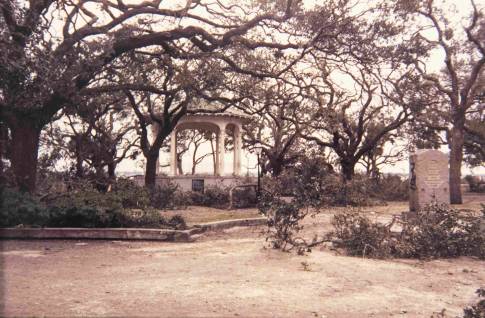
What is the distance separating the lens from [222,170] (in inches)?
1094

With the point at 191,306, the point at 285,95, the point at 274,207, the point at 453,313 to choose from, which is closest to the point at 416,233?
the point at 274,207

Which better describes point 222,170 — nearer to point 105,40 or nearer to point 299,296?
point 105,40

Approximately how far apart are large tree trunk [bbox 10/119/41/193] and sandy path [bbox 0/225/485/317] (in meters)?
2.84

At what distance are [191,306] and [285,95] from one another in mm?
19484

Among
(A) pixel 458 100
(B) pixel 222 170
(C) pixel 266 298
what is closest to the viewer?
(C) pixel 266 298

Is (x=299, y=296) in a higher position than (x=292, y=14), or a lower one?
lower

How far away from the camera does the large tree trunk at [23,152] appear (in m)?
12.3

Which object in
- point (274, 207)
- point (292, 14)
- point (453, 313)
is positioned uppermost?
point (292, 14)

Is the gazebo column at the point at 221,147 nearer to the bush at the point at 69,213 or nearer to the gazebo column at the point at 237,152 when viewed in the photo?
the gazebo column at the point at 237,152

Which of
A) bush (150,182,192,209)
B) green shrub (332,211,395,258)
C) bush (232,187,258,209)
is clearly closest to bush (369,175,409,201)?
bush (232,187,258,209)

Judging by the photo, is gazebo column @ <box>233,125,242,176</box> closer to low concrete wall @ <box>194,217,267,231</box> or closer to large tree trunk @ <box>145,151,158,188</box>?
large tree trunk @ <box>145,151,158,188</box>

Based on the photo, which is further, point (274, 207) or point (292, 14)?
point (292, 14)

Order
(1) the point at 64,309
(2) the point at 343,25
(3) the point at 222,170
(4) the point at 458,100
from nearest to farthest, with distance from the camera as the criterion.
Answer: (1) the point at 64,309 → (2) the point at 343,25 → (4) the point at 458,100 → (3) the point at 222,170

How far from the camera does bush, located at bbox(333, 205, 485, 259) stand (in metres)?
9.72
